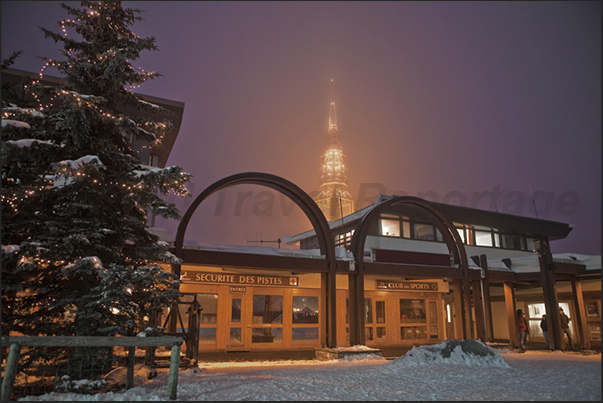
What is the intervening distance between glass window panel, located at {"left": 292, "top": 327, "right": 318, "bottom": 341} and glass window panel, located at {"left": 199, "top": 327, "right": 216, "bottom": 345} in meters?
3.59

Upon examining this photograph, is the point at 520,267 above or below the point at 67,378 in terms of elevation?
above

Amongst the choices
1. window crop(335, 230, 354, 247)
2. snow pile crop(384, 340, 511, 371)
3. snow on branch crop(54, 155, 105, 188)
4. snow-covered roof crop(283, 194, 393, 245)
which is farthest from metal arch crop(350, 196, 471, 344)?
snow on branch crop(54, 155, 105, 188)

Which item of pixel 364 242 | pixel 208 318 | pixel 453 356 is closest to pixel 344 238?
pixel 364 242

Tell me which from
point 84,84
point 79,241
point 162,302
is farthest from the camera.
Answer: point 84,84

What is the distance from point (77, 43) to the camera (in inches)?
350

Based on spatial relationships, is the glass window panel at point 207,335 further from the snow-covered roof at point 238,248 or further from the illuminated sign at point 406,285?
the illuminated sign at point 406,285

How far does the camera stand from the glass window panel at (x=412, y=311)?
71.4 ft

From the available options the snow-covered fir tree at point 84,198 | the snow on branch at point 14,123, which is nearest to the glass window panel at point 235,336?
the snow-covered fir tree at point 84,198

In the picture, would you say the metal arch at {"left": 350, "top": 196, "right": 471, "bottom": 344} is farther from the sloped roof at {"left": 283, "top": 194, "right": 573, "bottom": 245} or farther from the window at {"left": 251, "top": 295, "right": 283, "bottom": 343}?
the sloped roof at {"left": 283, "top": 194, "right": 573, "bottom": 245}

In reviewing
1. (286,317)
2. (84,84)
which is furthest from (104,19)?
(286,317)

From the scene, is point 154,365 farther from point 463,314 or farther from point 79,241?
point 463,314

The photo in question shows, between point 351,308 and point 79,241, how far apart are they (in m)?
10.4

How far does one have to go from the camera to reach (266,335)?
59.4 feet

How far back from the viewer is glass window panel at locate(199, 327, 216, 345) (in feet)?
55.2
